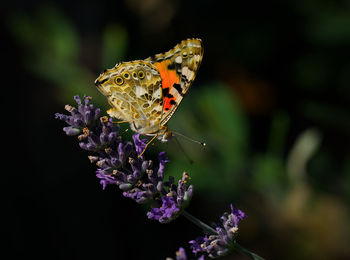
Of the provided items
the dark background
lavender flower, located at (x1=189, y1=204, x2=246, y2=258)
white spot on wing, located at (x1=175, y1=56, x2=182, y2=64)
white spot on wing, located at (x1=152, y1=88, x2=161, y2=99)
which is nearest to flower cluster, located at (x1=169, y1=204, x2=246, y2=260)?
lavender flower, located at (x1=189, y1=204, x2=246, y2=258)

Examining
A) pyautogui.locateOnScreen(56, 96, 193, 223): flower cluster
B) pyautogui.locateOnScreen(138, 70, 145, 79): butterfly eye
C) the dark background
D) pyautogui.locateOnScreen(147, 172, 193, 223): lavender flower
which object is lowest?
the dark background

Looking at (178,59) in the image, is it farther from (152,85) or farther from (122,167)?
(122,167)

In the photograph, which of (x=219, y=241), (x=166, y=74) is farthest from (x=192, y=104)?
(x=219, y=241)

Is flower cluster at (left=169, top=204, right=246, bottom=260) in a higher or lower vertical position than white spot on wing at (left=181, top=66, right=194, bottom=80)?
lower

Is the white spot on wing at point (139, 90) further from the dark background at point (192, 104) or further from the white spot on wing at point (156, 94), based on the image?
the dark background at point (192, 104)

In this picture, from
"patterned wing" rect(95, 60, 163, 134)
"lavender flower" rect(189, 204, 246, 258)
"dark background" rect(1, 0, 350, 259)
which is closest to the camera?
"lavender flower" rect(189, 204, 246, 258)

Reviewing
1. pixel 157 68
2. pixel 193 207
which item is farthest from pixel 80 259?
pixel 157 68

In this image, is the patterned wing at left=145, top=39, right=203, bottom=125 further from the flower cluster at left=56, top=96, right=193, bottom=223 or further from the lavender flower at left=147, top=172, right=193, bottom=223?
A: the lavender flower at left=147, top=172, right=193, bottom=223

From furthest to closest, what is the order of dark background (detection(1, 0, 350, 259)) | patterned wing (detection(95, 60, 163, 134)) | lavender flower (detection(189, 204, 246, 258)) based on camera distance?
dark background (detection(1, 0, 350, 259)) → patterned wing (detection(95, 60, 163, 134)) → lavender flower (detection(189, 204, 246, 258))
